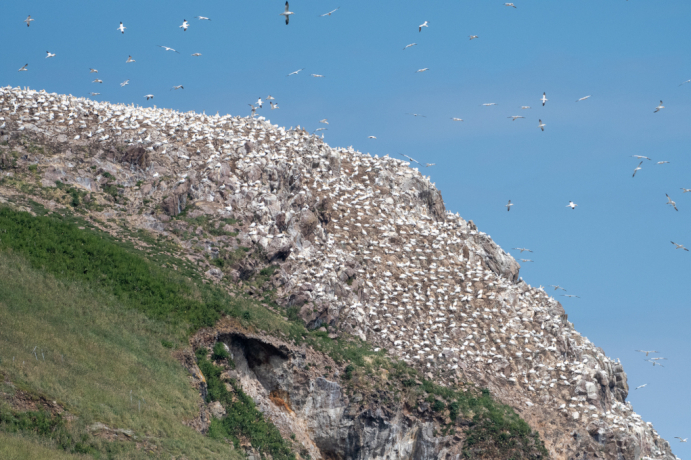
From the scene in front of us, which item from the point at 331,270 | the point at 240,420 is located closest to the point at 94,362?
the point at 240,420

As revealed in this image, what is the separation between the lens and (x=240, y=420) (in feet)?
181

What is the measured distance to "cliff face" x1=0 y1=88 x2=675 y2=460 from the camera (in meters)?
62.3

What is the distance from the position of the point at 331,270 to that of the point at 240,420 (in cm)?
1921

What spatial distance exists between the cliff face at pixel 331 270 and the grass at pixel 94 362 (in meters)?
6.63

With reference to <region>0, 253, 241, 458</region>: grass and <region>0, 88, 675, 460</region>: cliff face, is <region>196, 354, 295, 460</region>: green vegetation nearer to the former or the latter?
<region>0, 88, 675, 460</region>: cliff face

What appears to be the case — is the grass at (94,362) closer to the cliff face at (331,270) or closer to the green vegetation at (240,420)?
the green vegetation at (240,420)

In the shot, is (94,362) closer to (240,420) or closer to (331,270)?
(240,420)

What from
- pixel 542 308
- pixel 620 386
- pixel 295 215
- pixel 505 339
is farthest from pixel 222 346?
pixel 620 386

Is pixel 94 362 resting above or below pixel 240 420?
below

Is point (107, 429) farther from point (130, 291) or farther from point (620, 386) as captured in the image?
point (620, 386)

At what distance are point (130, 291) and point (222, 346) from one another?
8125mm

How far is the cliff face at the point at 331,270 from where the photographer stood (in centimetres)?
6231

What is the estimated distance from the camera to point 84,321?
52719mm

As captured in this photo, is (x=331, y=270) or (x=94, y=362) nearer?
(x=94, y=362)
